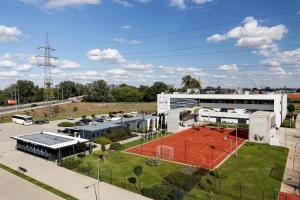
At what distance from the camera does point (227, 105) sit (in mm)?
73688

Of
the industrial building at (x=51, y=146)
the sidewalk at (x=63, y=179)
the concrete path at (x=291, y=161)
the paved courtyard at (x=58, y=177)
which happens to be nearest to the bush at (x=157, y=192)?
the sidewalk at (x=63, y=179)

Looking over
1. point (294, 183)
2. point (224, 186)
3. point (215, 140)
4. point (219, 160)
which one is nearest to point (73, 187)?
point (224, 186)

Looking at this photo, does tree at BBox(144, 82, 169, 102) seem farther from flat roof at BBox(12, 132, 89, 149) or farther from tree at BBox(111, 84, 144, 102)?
flat roof at BBox(12, 132, 89, 149)

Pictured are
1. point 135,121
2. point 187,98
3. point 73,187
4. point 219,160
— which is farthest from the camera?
point 187,98

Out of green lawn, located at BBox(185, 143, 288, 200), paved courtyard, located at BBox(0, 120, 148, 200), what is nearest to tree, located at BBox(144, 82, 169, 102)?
green lawn, located at BBox(185, 143, 288, 200)

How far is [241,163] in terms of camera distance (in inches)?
1439

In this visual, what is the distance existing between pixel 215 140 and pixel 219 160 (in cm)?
1398

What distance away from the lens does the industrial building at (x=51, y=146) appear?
37.6 meters

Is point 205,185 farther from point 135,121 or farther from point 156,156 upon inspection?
point 135,121

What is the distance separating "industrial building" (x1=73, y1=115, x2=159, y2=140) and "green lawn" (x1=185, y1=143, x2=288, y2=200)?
23.8 metres

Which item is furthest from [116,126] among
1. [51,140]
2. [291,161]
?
[291,161]

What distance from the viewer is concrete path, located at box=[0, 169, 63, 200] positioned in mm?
25203

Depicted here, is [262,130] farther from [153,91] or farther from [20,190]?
[153,91]

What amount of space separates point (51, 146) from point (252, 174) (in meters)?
27.0
